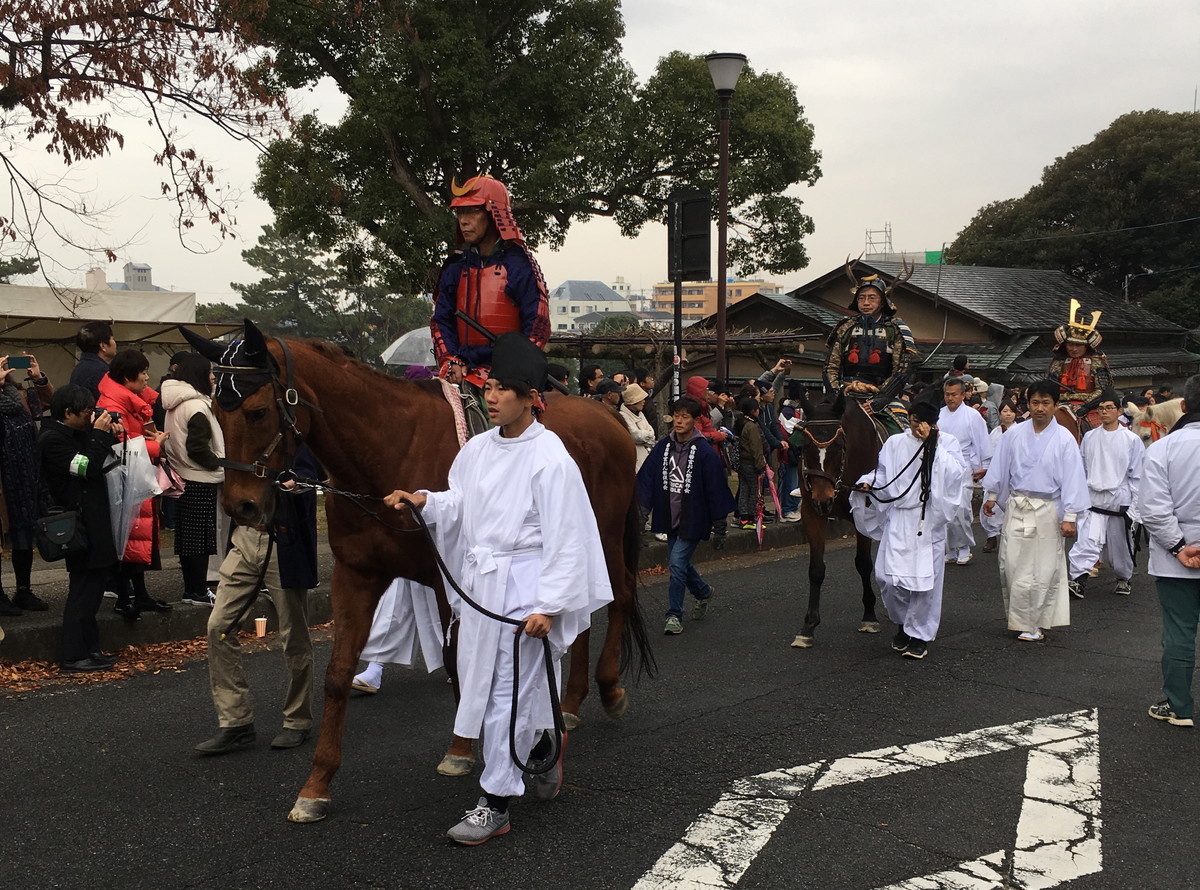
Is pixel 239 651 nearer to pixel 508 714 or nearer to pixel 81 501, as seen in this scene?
pixel 508 714

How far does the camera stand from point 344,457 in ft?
15.7

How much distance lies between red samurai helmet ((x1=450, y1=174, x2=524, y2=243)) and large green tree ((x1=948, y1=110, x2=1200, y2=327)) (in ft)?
125

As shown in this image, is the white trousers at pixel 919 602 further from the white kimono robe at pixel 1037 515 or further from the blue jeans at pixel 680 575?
the blue jeans at pixel 680 575

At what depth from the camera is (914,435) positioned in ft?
25.3

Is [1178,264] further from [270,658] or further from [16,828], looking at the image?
[16,828]

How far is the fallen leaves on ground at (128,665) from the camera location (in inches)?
253

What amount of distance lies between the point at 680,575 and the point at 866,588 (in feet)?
4.86

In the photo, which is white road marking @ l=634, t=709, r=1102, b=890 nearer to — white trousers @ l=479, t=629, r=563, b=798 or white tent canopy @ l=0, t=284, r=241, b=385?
white trousers @ l=479, t=629, r=563, b=798

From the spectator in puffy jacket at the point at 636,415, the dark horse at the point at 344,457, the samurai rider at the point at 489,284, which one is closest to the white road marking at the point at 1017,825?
the dark horse at the point at 344,457

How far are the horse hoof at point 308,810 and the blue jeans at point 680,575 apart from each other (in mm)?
4179

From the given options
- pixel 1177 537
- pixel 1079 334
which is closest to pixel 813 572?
pixel 1177 537

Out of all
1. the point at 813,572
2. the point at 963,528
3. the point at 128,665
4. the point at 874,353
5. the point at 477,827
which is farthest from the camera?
the point at 963,528

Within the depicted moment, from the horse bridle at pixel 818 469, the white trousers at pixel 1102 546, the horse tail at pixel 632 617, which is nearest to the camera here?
the horse tail at pixel 632 617

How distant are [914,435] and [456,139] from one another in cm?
1310
